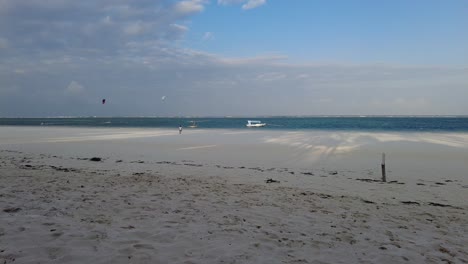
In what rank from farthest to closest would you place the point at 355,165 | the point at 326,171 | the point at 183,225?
the point at 355,165 → the point at 326,171 → the point at 183,225

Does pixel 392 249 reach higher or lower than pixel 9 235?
lower

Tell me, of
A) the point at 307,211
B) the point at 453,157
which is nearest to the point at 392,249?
the point at 307,211

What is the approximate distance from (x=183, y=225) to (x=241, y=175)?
782cm

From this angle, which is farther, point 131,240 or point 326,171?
point 326,171

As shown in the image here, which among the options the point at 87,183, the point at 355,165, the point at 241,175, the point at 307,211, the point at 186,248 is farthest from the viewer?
the point at 355,165

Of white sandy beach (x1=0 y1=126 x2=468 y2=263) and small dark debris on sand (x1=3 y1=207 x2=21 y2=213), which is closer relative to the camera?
white sandy beach (x1=0 y1=126 x2=468 y2=263)

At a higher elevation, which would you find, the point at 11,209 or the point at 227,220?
the point at 11,209

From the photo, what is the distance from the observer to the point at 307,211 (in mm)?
8039

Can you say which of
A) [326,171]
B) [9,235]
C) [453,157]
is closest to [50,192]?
[9,235]

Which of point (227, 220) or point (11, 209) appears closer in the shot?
point (11, 209)

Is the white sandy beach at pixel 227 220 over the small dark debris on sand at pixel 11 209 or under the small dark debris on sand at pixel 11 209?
under

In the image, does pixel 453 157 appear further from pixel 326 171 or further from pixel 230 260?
pixel 230 260

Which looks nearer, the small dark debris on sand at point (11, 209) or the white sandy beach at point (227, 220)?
the white sandy beach at point (227, 220)

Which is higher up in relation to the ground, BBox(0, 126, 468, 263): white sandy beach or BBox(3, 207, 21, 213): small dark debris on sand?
BBox(3, 207, 21, 213): small dark debris on sand
